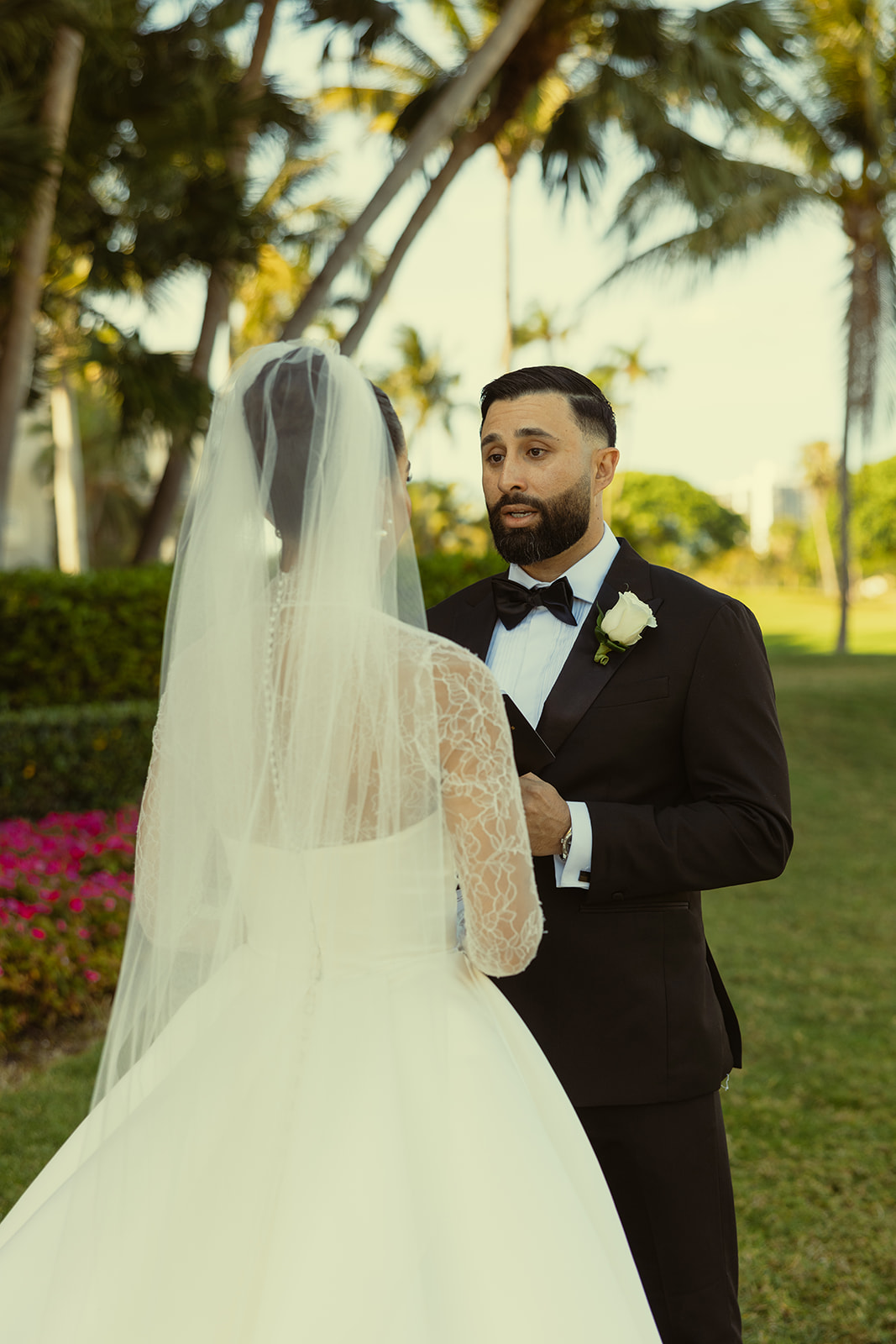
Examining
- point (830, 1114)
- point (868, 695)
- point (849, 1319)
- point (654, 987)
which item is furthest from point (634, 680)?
point (868, 695)

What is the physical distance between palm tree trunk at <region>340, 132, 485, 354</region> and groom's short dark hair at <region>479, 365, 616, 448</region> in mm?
7622

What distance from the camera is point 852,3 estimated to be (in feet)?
A: 65.2

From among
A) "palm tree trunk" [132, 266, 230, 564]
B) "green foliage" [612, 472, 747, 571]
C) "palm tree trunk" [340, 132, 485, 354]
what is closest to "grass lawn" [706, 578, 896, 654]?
"palm tree trunk" [340, 132, 485, 354]

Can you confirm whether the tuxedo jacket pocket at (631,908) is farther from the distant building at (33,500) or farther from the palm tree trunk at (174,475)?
the distant building at (33,500)

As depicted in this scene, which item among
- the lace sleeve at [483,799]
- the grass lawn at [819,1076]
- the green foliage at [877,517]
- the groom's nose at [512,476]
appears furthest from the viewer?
the green foliage at [877,517]

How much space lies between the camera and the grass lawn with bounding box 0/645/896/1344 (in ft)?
12.0

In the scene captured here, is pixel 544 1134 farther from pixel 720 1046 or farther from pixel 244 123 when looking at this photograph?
pixel 244 123

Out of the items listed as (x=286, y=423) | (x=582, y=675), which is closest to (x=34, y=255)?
(x=286, y=423)

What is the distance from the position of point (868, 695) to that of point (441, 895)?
13958mm

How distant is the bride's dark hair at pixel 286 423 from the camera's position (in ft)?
6.56

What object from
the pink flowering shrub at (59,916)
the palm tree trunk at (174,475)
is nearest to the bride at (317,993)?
the pink flowering shrub at (59,916)

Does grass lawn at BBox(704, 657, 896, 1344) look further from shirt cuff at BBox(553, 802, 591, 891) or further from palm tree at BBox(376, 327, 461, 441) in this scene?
palm tree at BBox(376, 327, 461, 441)

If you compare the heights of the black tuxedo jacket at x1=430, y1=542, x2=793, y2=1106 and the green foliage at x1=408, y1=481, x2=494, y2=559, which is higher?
the green foliage at x1=408, y1=481, x2=494, y2=559

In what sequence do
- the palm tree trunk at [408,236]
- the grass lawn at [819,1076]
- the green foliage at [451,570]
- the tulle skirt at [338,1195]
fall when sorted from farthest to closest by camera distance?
the green foliage at [451,570]
the palm tree trunk at [408,236]
the grass lawn at [819,1076]
the tulle skirt at [338,1195]
